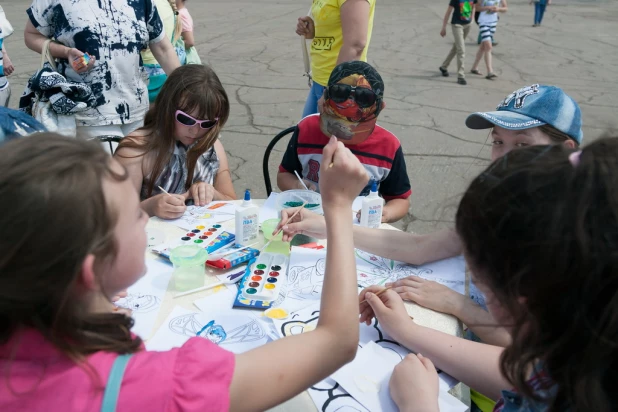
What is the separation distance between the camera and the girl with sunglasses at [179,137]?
2129 millimetres

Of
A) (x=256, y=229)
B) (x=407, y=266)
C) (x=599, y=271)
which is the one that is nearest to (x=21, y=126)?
(x=256, y=229)

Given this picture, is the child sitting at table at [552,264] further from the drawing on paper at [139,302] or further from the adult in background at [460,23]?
the adult in background at [460,23]

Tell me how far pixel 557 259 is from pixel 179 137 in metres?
1.78

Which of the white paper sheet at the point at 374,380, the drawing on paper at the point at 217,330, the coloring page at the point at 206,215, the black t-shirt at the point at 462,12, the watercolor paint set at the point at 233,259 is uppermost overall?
the black t-shirt at the point at 462,12

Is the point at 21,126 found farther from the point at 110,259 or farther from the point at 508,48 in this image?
the point at 508,48

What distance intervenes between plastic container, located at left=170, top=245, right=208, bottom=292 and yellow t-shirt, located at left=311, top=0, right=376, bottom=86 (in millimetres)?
1938

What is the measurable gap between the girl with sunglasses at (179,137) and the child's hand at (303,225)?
0.48 m

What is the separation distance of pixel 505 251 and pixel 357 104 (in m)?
1.36

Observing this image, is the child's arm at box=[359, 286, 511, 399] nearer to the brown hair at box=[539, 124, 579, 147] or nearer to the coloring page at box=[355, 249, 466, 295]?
the coloring page at box=[355, 249, 466, 295]

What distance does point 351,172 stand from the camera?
3.69ft

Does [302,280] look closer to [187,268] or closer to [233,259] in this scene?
[233,259]

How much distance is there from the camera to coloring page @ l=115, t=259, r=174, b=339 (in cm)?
135

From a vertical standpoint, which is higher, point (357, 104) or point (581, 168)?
point (581, 168)

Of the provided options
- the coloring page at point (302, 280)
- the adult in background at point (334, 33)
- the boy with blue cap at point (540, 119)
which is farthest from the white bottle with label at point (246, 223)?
the adult in background at point (334, 33)
